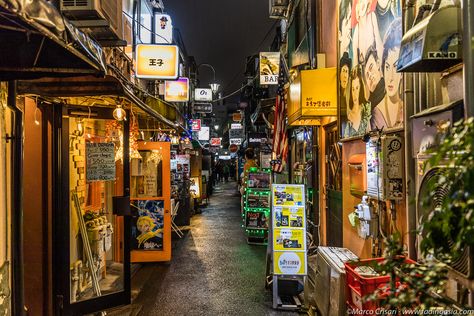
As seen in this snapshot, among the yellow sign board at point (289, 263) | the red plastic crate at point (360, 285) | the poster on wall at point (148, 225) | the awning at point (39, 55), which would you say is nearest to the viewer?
the awning at point (39, 55)

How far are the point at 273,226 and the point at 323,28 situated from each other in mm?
4821

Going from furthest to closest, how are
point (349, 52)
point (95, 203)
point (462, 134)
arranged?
point (95, 203) < point (349, 52) < point (462, 134)

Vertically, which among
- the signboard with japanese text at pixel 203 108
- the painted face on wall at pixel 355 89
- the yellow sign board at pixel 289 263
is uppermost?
the signboard with japanese text at pixel 203 108

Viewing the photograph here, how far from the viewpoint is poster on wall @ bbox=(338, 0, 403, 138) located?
4.74m

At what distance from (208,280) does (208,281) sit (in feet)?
0.26

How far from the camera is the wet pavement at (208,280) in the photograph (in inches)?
274

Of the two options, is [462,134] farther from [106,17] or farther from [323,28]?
[323,28]

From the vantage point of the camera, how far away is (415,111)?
13.6 feet

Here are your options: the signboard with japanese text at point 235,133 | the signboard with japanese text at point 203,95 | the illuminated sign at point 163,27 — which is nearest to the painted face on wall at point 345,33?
the illuminated sign at point 163,27

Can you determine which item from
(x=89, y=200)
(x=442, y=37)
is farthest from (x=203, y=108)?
(x=442, y=37)

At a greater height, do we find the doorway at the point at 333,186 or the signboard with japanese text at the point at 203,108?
the signboard with japanese text at the point at 203,108

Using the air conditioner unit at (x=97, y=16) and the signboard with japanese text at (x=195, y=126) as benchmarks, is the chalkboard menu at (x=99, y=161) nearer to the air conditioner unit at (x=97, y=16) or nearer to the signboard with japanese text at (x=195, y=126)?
the air conditioner unit at (x=97, y=16)

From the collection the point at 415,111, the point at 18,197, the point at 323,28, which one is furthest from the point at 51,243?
the point at 323,28

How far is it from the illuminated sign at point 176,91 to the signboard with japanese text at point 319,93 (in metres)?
8.34
